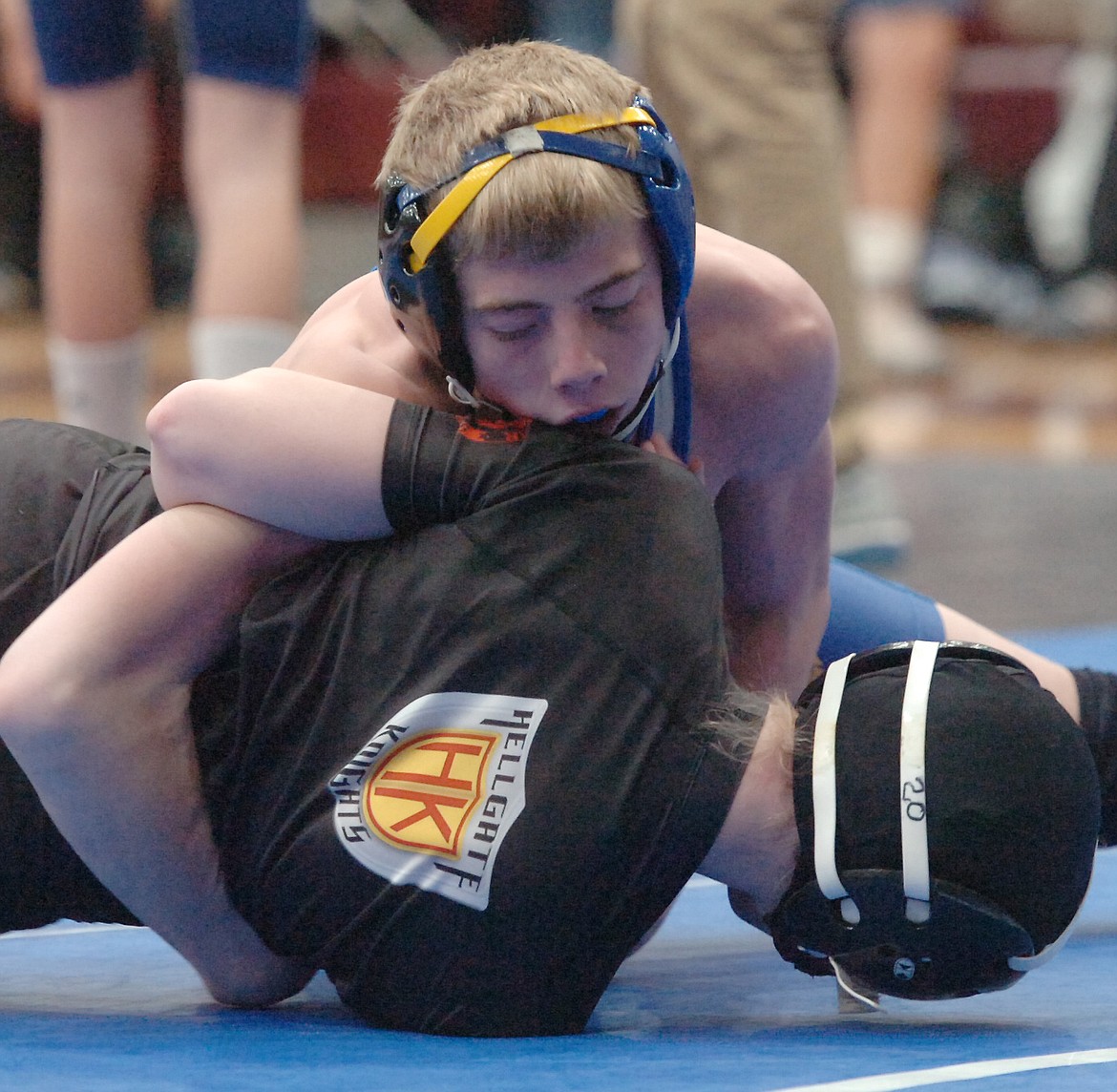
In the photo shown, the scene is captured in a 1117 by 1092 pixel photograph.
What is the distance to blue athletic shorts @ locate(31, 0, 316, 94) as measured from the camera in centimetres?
281

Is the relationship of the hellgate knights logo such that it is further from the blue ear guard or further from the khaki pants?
the khaki pants

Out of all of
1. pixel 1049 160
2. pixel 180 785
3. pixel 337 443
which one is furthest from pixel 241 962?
pixel 1049 160

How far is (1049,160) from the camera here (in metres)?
8.13

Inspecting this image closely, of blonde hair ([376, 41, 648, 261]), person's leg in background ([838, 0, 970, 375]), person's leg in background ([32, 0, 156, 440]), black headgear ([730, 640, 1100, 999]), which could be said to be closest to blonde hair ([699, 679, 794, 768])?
→ black headgear ([730, 640, 1100, 999])

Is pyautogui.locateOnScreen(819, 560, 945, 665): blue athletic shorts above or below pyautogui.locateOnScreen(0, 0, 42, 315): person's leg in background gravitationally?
above

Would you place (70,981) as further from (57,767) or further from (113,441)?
(113,441)

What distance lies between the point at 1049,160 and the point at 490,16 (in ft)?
7.76

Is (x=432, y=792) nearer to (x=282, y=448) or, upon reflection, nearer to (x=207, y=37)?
(x=282, y=448)

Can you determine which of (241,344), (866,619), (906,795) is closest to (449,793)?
(906,795)

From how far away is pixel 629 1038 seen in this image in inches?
62.9

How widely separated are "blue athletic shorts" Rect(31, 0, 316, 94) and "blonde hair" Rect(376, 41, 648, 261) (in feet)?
3.79

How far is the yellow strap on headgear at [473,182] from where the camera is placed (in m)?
1.58

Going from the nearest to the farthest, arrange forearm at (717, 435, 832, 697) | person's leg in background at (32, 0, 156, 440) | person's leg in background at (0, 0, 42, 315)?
1. forearm at (717, 435, 832, 697)
2. person's leg in background at (32, 0, 156, 440)
3. person's leg in background at (0, 0, 42, 315)

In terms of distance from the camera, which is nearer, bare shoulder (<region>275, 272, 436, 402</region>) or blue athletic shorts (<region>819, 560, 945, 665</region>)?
bare shoulder (<region>275, 272, 436, 402</region>)
